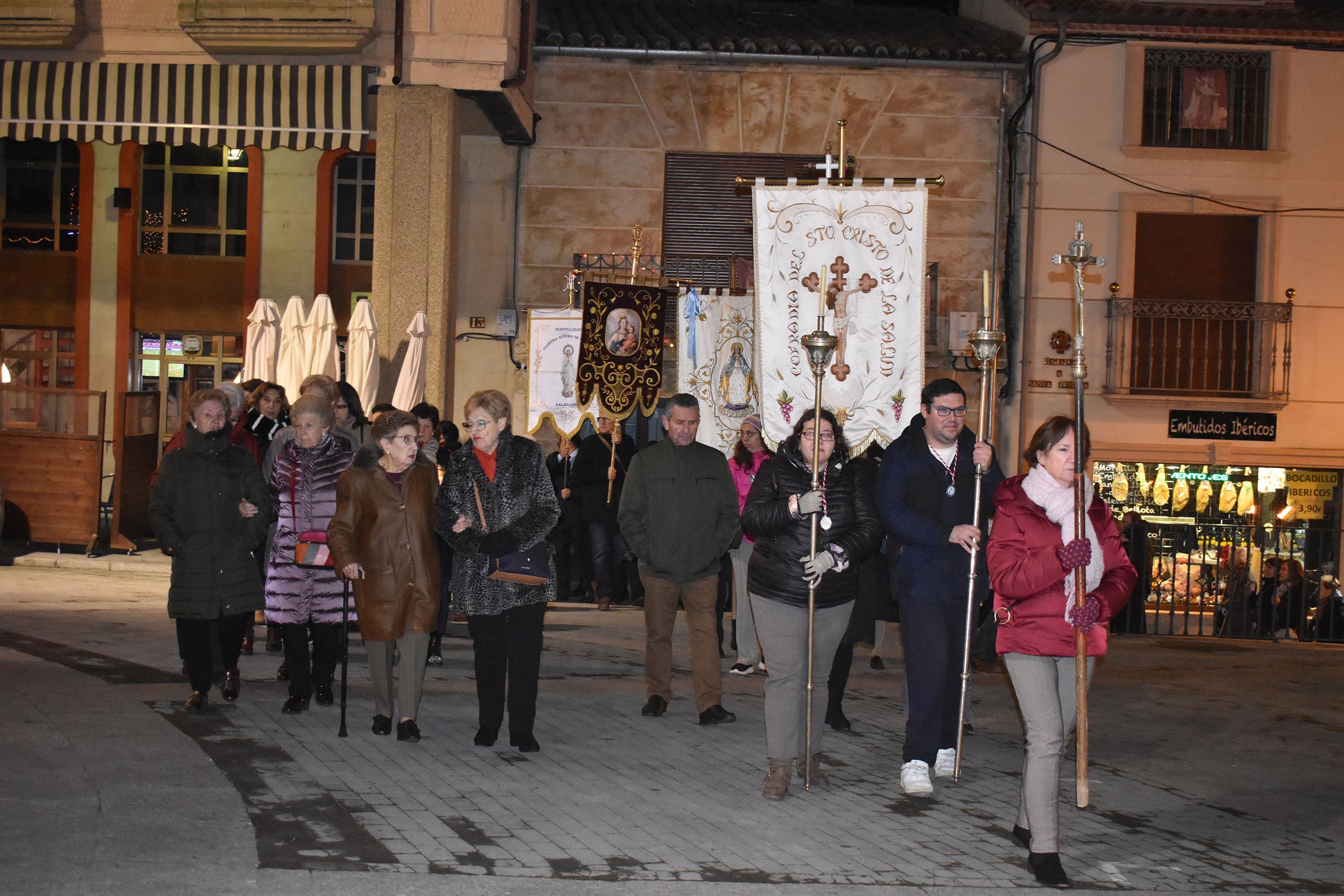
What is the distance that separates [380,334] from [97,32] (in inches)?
184

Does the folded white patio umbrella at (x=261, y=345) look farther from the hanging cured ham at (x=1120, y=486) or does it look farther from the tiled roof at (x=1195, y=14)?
the hanging cured ham at (x=1120, y=486)

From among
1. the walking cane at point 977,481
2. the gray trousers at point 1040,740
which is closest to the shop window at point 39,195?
the walking cane at point 977,481

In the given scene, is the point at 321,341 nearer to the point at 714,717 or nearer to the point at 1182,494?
the point at 714,717

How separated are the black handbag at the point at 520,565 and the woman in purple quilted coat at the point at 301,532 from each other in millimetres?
1058

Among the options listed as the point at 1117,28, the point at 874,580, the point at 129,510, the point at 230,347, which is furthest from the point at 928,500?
the point at 230,347

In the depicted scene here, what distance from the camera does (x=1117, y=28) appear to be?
19.0 m

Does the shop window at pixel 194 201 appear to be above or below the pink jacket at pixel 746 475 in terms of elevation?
above

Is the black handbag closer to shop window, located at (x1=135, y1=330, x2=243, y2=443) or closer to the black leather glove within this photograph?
the black leather glove

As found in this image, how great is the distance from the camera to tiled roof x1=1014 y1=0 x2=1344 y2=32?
18812mm

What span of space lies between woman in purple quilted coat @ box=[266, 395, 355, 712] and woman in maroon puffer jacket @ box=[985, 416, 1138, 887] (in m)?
4.08

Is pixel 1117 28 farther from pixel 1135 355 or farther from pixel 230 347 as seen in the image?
pixel 230 347

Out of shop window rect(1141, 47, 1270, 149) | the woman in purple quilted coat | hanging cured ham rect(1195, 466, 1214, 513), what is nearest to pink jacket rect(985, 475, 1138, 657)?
the woman in purple quilted coat

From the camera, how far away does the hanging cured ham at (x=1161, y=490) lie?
1952 centimetres

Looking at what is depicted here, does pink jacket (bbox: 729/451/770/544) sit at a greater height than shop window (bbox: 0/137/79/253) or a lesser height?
lesser
